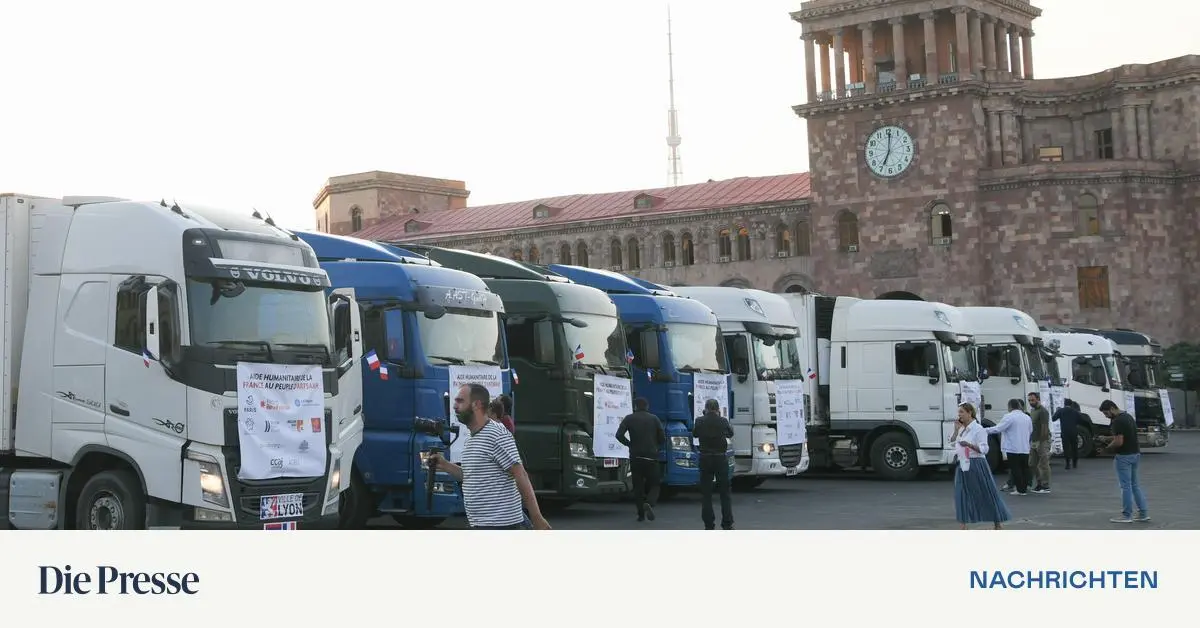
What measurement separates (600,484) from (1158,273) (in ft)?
152

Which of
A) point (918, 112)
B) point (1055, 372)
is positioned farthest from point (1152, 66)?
point (1055, 372)

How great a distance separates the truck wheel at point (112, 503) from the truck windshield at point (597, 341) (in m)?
7.37

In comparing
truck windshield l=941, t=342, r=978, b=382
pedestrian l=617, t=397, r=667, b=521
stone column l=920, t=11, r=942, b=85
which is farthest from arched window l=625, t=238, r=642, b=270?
pedestrian l=617, t=397, r=667, b=521

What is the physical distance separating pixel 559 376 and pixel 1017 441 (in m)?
8.75

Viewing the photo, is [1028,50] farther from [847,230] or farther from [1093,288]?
[1093,288]

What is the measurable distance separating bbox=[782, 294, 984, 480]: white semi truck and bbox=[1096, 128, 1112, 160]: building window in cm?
3775

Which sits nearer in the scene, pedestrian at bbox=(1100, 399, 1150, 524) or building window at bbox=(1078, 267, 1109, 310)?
pedestrian at bbox=(1100, 399, 1150, 524)

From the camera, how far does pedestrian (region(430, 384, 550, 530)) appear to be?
1026 cm

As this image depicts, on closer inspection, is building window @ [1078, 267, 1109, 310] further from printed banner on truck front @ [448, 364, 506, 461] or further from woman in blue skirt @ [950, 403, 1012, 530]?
printed banner on truck front @ [448, 364, 506, 461]

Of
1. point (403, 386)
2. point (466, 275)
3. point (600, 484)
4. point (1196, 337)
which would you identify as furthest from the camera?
point (1196, 337)

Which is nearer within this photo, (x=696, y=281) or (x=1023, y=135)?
(x=1023, y=135)

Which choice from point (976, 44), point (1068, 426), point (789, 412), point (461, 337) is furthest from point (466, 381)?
point (976, 44)

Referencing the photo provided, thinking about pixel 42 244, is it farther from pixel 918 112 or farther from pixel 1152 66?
pixel 1152 66

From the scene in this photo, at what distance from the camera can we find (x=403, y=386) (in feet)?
53.9
